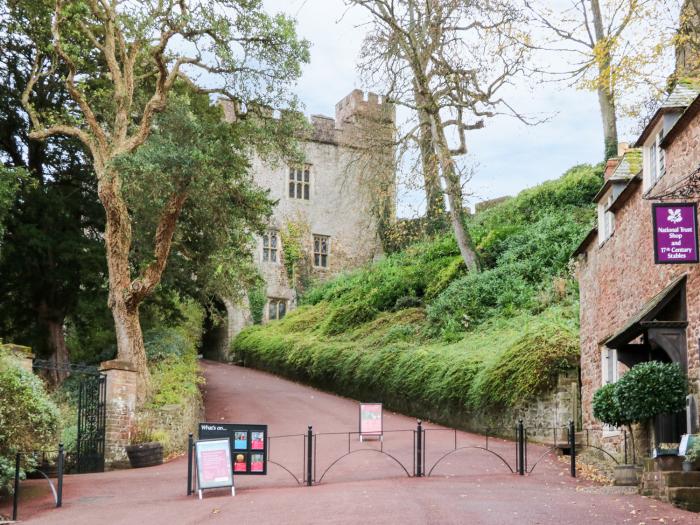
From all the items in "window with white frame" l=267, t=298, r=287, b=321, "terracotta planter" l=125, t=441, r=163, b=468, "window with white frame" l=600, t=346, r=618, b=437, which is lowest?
"terracotta planter" l=125, t=441, r=163, b=468

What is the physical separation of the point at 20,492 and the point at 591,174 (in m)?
22.6

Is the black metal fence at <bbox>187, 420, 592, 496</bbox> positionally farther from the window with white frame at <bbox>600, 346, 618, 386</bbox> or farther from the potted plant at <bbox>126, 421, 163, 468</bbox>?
the potted plant at <bbox>126, 421, 163, 468</bbox>

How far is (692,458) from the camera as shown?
9961 mm

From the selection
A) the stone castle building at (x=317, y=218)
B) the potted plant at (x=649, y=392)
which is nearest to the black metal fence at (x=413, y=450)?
the potted plant at (x=649, y=392)

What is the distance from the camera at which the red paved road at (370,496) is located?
31.8 feet

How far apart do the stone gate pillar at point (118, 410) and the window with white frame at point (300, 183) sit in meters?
24.3

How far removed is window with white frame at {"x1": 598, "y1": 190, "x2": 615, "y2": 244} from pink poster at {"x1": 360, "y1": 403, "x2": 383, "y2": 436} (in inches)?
252

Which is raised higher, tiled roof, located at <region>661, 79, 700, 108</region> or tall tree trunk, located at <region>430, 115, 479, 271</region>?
tall tree trunk, located at <region>430, 115, 479, 271</region>

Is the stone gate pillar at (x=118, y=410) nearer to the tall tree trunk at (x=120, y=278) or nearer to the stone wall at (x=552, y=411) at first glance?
the tall tree trunk at (x=120, y=278)

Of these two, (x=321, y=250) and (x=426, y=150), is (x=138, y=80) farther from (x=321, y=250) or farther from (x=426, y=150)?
(x=321, y=250)

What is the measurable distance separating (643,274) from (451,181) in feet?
45.6

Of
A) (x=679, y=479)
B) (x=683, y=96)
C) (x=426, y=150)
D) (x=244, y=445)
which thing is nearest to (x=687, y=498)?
(x=679, y=479)

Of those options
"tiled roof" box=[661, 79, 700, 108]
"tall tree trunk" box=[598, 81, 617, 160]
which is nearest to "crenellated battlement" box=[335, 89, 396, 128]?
"tall tree trunk" box=[598, 81, 617, 160]

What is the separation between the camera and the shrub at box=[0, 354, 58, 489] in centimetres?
1203
